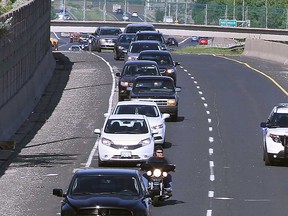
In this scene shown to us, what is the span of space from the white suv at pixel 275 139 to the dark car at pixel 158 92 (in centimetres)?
996

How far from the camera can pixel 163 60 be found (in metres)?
57.8

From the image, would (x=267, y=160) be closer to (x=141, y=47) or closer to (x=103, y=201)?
(x=103, y=201)

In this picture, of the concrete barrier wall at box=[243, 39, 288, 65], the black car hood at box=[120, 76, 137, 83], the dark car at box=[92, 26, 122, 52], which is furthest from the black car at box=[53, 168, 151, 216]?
the dark car at box=[92, 26, 122, 52]

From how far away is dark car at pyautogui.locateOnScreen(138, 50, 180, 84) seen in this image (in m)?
56.6

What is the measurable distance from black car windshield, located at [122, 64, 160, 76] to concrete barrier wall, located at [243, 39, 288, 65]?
2429 cm

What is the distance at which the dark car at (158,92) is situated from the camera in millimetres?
45875

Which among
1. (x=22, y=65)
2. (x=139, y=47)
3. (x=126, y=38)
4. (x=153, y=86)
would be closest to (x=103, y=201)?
(x=153, y=86)

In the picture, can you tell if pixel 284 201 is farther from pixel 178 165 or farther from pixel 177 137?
pixel 177 137

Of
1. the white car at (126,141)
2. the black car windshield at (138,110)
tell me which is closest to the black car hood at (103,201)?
the white car at (126,141)

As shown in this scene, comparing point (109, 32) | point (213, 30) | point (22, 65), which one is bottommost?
point (213, 30)

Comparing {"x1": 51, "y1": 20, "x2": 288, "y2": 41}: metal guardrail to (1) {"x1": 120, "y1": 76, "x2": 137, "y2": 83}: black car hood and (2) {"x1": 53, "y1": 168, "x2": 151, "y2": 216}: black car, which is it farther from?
(2) {"x1": 53, "y1": 168, "x2": 151, "y2": 216}: black car

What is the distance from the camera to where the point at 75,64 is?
71312 mm

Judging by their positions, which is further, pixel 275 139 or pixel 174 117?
pixel 174 117

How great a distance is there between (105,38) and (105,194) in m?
64.8
